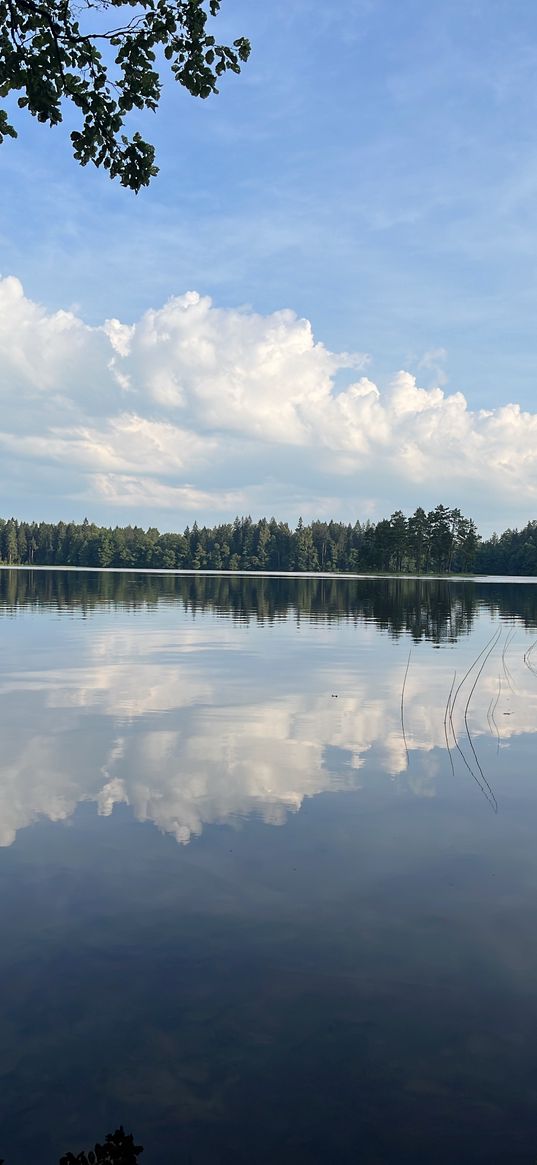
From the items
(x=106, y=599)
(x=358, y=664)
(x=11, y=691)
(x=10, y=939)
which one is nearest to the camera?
(x=10, y=939)

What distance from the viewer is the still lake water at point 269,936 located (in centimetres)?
591

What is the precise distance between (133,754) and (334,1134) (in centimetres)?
1112

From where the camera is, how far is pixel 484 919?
8.96 m

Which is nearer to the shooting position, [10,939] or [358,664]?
[10,939]

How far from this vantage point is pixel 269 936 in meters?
8.45

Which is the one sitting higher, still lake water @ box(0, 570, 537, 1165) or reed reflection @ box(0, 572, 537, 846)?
reed reflection @ box(0, 572, 537, 846)

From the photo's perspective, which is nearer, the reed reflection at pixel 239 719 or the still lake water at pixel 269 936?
the still lake water at pixel 269 936

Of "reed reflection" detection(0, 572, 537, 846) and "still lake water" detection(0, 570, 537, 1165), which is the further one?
"reed reflection" detection(0, 572, 537, 846)

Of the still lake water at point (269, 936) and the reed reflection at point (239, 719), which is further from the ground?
the reed reflection at point (239, 719)

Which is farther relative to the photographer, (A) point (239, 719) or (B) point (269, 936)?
(A) point (239, 719)

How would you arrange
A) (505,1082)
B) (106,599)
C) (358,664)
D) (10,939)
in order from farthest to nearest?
(106,599) < (358,664) < (10,939) < (505,1082)

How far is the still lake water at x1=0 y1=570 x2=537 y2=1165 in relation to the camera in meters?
5.91

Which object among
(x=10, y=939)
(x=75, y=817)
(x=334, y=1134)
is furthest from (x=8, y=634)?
(x=334, y=1134)

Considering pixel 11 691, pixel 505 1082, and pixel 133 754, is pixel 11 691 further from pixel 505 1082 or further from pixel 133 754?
pixel 505 1082
